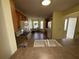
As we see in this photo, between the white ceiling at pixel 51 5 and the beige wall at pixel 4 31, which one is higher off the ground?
the white ceiling at pixel 51 5

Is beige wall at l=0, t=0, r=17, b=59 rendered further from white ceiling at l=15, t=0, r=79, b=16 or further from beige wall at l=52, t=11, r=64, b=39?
beige wall at l=52, t=11, r=64, b=39

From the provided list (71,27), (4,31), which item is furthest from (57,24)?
(4,31)

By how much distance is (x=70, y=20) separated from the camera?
5512 millimetres

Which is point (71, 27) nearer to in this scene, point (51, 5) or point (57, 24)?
point (57, 24)

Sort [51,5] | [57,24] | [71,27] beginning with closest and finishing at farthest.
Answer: [51,5], [57,24], [71,27]

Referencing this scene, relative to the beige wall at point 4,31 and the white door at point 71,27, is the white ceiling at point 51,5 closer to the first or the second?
the white door at point 71,27

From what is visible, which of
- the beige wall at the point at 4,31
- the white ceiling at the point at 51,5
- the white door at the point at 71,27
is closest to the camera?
the beige wall at the point at 4,31

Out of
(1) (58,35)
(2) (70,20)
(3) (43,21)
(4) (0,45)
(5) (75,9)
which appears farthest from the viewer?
(3) (43,21)

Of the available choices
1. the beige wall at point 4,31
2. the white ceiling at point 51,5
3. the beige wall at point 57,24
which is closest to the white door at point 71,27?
the beige wall at point 57,24

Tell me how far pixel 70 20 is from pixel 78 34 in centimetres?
114

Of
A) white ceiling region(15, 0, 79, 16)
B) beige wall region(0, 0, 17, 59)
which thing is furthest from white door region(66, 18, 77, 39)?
beige wall region(0, 0, 17, 59)

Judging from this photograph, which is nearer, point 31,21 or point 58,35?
point 58,35

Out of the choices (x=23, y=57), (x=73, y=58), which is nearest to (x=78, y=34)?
(x=73, y=58)

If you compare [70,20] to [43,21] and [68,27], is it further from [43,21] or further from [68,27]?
[43,21]
